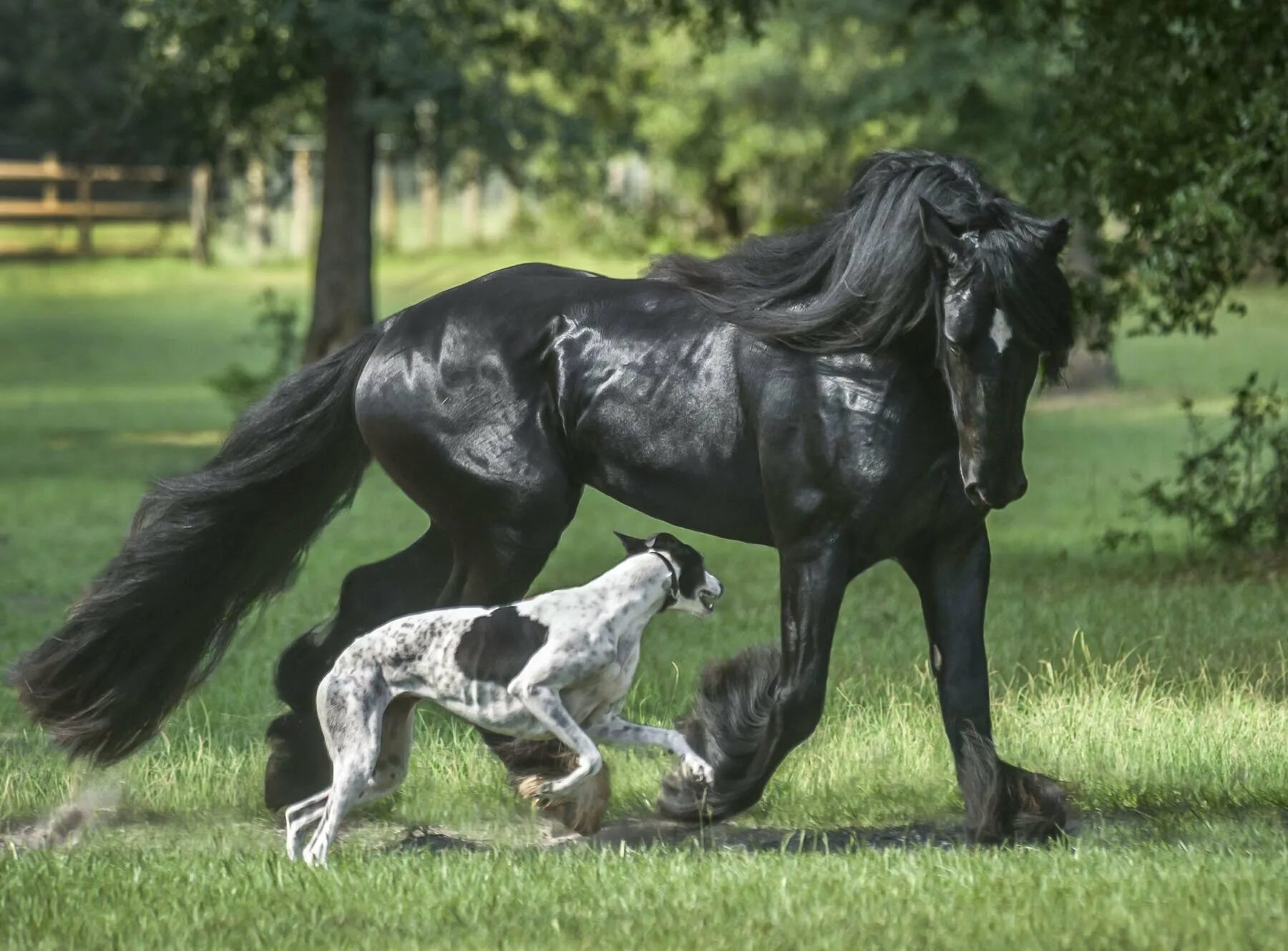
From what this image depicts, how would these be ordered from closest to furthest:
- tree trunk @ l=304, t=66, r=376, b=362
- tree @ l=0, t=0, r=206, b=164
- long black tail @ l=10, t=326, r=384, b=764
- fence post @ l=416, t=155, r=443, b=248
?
1. long black tail @ l=10, t=326, r=384, b=764
2. tree trunk @ l=304, t=66, r=376, b=362
3. tree @ l=0, t=0, r=206, b=164
4. fence post @ l=416, t=155, r=443, b=248

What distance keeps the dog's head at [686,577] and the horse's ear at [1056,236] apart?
1.21 meters

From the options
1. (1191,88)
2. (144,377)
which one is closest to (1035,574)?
(1191,88)

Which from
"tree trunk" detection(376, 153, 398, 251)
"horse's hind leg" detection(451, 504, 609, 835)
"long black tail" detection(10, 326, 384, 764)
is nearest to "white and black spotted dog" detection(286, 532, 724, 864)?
"horse's hind leg" detection(451, 504, 609, 835)

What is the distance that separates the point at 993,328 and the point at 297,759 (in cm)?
252

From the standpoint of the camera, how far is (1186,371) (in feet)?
99.4

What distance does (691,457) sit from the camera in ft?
18.2

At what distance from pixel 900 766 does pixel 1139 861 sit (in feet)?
5.00

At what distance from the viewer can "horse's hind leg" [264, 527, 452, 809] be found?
6.05 m

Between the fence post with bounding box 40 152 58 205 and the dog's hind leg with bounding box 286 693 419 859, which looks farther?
the fence post with bounding box 40 152 58 205

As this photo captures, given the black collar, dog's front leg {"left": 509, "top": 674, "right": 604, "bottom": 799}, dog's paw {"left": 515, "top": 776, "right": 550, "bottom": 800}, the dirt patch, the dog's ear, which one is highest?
the dog's ear

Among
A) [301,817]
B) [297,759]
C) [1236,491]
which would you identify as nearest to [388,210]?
[1236,491]

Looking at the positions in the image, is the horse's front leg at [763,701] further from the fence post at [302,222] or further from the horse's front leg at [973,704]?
the fence post at [302,222]

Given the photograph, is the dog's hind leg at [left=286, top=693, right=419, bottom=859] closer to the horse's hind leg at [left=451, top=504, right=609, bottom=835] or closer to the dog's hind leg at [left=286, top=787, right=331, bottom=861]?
the dog's hind leg at [left=286, top=787, right=331, bottom=861]

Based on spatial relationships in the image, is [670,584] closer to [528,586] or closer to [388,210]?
[528,586]
